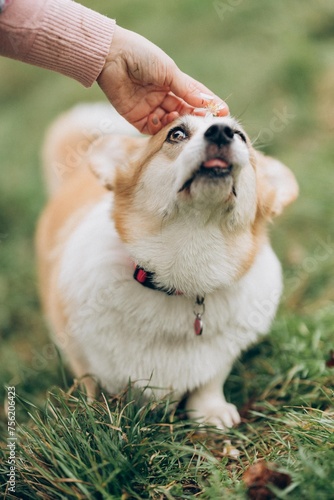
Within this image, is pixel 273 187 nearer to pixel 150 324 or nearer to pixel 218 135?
pixel 218 135

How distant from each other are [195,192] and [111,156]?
766 millimetres

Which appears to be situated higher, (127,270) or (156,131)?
(156,131)

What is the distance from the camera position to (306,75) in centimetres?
549

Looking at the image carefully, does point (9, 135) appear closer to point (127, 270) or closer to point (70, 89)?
point (70, 89)

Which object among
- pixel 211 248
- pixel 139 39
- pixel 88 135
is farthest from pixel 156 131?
pixel 88 135

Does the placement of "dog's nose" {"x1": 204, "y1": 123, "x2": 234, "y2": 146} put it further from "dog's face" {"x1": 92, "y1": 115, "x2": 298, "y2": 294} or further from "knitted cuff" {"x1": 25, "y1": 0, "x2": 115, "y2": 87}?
"knitted cuff" {"x1": 25, "y1": 0, "x2": 115, "y2": 87}

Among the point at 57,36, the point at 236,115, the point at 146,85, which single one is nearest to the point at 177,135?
the point at 146,85

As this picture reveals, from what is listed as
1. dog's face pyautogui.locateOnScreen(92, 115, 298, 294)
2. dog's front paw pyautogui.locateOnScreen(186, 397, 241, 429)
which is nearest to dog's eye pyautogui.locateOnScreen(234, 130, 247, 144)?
dog's face pyautogui.locateOnScreen(92, 115, 298, 294)

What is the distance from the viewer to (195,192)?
2.29m

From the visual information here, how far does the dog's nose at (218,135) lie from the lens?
223 centimetres

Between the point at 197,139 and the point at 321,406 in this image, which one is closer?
the point at 197,139

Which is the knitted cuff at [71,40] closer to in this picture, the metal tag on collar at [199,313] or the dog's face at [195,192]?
the dog's face at [195,192]

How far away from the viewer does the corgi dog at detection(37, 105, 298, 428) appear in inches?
93.6

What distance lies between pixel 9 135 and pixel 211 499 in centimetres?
541
